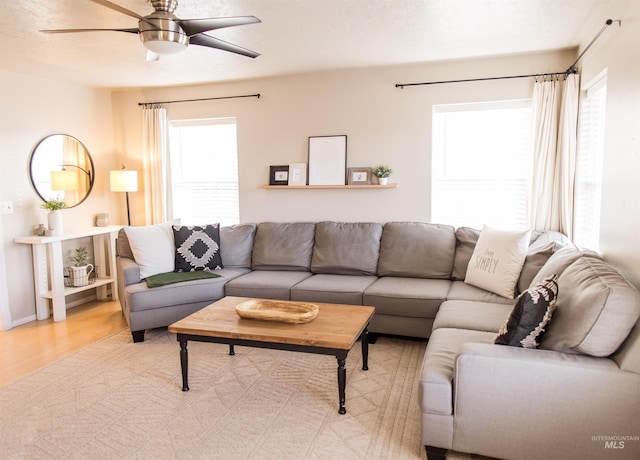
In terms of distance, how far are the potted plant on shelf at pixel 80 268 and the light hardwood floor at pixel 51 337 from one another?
1.08ft

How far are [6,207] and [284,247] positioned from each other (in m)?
2.64

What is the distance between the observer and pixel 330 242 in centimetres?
445

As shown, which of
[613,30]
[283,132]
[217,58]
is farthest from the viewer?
[283,132]

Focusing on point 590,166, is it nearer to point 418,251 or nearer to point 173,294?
point 418,251

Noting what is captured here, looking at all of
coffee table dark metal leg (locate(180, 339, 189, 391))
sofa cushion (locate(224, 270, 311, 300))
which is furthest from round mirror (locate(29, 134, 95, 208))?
coffee table dark metal leg (locate(180, 339, 189, 391))

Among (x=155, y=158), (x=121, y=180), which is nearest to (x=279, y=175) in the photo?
(x=155, y=158)

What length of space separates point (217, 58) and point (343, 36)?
48.3 inches

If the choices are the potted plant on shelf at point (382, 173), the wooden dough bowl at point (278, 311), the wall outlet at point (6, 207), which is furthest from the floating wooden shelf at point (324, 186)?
the wall outlet at point (6, 207)

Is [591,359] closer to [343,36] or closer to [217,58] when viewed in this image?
[343,36]

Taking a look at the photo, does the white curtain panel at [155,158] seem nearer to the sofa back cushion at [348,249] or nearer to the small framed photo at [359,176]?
the sofa back cushion at [348,249]

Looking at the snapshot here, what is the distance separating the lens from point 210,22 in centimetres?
249

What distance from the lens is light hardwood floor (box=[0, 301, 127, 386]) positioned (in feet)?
11.3

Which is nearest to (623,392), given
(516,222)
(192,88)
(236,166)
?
(516,222)

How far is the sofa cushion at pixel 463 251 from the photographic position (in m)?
3.94
